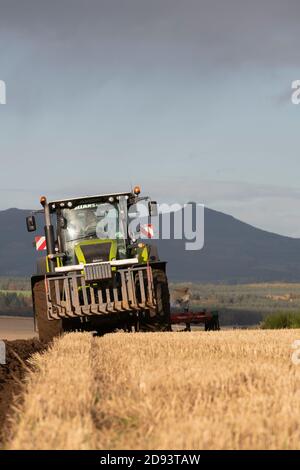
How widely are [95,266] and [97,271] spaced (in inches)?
4.0

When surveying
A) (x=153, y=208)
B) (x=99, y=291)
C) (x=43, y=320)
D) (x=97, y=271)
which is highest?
(x=153, y=208)

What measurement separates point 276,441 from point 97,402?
179 centimetres

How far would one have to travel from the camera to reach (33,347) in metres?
16.7

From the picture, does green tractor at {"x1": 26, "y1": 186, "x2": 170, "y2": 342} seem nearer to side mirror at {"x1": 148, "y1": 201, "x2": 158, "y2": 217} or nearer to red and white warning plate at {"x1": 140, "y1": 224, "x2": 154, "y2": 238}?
red and white warning plate at {"x1": 140, "y1": 224, "x2": 154, "y2": 238}

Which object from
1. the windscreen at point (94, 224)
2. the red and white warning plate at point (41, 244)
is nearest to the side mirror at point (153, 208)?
the windscreen at point (94, 224)

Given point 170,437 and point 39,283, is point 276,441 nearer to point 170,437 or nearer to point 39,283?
point 170,437

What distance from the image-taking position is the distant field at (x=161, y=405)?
532 cm

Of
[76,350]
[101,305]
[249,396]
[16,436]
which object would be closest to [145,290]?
[101,305]

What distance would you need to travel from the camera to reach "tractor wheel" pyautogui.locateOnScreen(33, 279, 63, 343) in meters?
18.4

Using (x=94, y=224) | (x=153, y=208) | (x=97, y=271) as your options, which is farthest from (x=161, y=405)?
(x=94, y=224)

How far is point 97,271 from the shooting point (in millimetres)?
18000

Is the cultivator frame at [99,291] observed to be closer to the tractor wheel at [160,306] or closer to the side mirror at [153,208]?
the tractor wheel at [160,306]

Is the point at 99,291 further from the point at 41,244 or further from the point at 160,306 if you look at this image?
the point at 41,244

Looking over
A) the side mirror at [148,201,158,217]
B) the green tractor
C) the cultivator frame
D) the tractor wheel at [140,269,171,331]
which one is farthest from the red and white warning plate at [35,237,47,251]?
the side mirror at [148,201,158,217]
